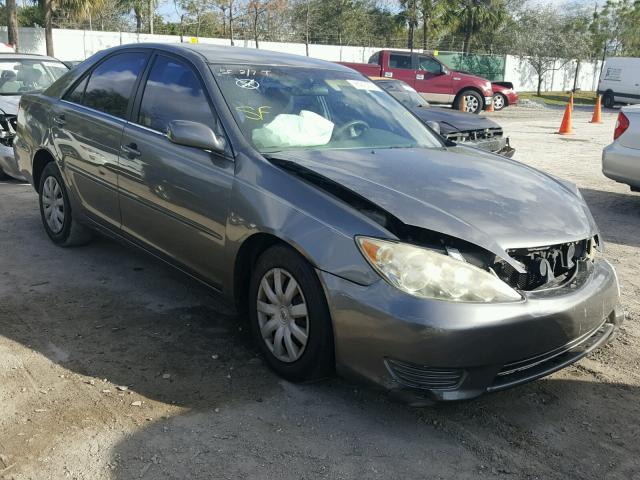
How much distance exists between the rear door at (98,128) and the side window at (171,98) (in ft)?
0.64

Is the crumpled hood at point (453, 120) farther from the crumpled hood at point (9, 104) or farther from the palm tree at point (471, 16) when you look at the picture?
the palm tree at point (471, 16)

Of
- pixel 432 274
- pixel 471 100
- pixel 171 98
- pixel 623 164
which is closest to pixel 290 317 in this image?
pixel 432 274

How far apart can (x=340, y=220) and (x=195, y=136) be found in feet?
3.40

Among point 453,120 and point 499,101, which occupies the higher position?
point 453,120

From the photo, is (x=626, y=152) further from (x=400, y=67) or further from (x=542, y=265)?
(x=400, y=67)

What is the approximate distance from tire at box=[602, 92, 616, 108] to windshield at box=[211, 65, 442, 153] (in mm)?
30644

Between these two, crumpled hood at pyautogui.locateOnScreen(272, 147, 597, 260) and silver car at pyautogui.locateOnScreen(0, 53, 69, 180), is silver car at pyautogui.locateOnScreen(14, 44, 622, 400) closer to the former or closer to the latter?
crumpled hood at pyautogui.locateOnScreen(272, 147, 597, 260)

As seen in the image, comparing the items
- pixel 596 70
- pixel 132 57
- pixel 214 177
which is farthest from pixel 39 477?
pixel 596 70

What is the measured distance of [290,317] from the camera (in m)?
3.15

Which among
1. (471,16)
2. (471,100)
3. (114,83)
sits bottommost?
(471,100)

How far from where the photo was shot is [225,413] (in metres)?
3.02

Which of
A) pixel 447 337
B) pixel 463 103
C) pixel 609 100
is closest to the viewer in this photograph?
pixel 447 337

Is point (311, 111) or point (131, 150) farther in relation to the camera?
point (131, 150)

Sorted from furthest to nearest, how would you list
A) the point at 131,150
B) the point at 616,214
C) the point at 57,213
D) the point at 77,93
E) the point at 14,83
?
1. the point at 14,83
2. the point at 616,214
3. the point at 57,213
4. the point at 77,93
5. the point at 131,150
